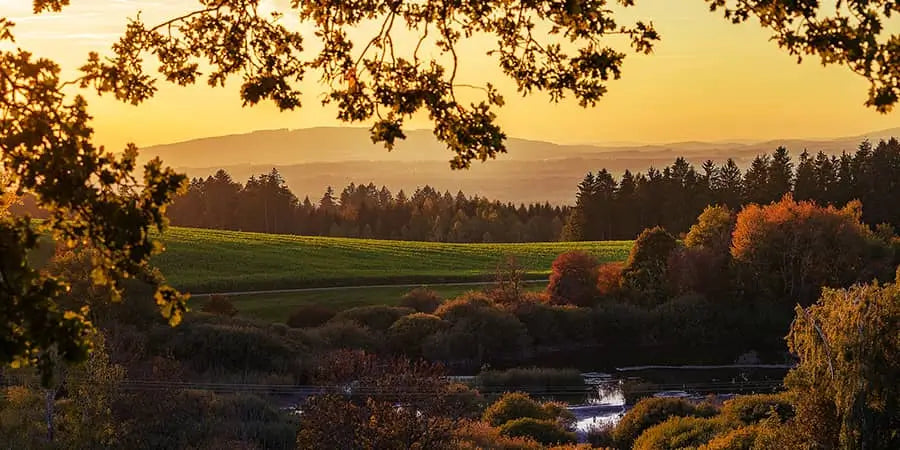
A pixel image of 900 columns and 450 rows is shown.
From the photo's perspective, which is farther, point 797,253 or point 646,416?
point 797,253

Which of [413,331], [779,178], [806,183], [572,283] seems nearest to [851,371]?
[413,331]

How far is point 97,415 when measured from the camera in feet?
74.6

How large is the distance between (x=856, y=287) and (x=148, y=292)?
34442 millimetres

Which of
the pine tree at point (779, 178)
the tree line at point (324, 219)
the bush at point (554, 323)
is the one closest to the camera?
the bush at point (554, 323)

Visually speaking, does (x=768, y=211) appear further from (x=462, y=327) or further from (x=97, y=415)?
(x=97, y=415)

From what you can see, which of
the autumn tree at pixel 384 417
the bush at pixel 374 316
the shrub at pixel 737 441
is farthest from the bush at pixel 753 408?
the bush at pixel 374 316

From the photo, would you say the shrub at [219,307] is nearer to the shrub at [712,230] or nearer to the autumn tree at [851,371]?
the shrub at [712,230]

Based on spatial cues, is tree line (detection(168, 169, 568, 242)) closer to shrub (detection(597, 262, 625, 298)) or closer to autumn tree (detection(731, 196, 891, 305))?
shrub (detection(597, 262, 625, 298))

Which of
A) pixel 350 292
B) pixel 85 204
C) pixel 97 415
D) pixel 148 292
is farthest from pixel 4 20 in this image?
pixel 350 292

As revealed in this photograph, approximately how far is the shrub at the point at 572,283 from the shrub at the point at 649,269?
2447 millimetres

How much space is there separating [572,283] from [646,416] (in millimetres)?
30971

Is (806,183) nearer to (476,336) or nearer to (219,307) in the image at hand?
(476,336)

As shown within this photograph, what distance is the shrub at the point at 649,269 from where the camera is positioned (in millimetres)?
65000

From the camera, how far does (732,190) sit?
360 feet
